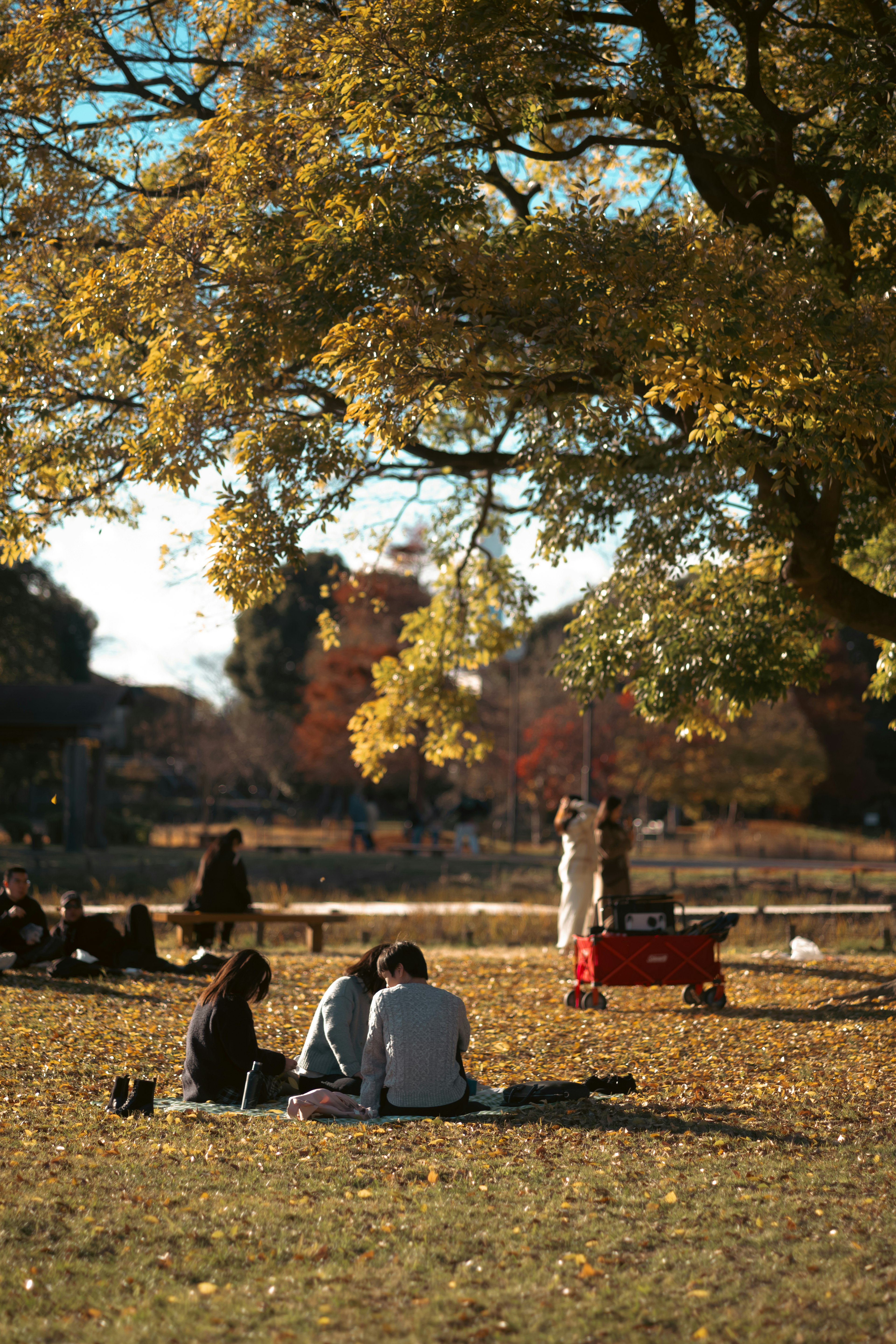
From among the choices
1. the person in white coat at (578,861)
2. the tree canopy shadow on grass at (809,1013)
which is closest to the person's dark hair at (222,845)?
the person in white coat at (578,861)

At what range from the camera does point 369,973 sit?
7375 mm

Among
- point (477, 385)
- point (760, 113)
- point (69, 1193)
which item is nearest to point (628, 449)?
point (760, 113)

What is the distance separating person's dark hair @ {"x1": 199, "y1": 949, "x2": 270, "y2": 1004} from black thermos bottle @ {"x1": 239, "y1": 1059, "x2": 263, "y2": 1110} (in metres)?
0.40

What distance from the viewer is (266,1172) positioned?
5.69 metres

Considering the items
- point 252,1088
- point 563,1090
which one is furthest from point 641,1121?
point 252,1088

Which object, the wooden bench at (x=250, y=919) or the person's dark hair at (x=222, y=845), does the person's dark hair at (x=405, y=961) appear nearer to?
the wooden bench at (x=250, y=919)

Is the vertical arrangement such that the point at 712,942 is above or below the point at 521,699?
below

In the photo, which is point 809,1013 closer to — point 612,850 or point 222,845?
point 612,850

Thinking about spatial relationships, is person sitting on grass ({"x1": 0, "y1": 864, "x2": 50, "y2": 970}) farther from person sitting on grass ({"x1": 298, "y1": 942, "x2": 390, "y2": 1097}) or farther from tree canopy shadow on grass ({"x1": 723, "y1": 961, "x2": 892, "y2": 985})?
tree canopy shadow on grass ({"x1": 723, "y1": 961, "x2": 892, "y2": 985})

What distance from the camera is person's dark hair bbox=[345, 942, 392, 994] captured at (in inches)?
287

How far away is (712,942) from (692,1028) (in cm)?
95

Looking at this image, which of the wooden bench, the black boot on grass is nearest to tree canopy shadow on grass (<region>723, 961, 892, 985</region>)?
the wooden bench

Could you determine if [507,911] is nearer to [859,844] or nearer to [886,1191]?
[886,1191]

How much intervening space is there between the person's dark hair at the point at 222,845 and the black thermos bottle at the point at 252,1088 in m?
7.41
